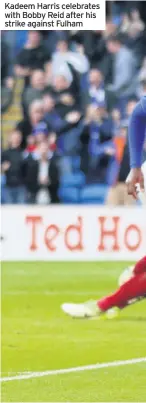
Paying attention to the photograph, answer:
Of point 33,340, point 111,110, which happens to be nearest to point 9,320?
point 33,340

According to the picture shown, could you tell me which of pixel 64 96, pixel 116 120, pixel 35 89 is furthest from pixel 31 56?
pixel 116 120

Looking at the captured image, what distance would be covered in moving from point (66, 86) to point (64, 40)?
0.49m

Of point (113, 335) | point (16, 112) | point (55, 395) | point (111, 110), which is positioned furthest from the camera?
point (16, 112)

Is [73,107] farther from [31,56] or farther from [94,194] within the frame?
[94,194]

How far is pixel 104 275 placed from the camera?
7.31 meters

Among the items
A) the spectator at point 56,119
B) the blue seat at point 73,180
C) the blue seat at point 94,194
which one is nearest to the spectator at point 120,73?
the spectator at point 56,119

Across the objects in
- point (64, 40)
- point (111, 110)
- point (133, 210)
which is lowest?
point (133, 210)

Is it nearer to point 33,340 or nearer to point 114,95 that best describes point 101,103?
point 114,95

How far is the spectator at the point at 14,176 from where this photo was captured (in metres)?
9.11

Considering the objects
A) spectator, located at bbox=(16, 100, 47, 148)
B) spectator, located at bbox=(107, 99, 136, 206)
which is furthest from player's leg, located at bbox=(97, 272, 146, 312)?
spectator, located at bbox=(16, 100, 47, 148)

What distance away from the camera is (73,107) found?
387 inches

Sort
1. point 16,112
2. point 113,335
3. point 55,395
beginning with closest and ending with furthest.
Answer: point 55,395 < point 113,335 < point 16,112

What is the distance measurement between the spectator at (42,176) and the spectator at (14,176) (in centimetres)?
7

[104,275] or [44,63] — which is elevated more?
[44,63]
